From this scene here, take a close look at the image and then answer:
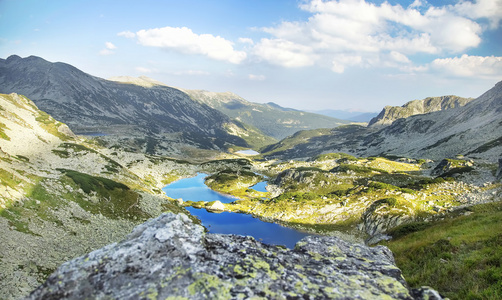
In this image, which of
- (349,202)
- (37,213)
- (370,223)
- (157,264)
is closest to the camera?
(157,264)

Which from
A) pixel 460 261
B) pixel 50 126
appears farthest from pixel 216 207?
pixel 460 261

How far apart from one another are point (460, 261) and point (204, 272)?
1488 cm

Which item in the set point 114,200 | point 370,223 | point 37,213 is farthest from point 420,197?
point 37,213

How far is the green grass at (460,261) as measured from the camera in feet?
37.7

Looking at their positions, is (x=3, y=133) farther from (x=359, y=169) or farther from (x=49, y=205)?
(x=359, y=169)

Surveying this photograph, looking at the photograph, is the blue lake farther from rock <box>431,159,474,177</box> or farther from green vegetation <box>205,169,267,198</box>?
rock <box>431,159,474,177</box>

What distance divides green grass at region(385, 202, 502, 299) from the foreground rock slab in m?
4.38

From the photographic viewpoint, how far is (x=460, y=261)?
14.5m

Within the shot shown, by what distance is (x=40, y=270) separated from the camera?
1264 inches

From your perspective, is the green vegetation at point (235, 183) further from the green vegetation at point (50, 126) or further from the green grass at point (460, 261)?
the green grass at point (460, 261)

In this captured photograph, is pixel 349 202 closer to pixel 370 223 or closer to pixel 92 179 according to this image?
pixel 370 223

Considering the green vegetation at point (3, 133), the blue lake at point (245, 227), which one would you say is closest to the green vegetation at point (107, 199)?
the blue lake at point (245, 227)

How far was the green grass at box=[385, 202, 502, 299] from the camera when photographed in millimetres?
11500

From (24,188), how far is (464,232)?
66.9 metres
